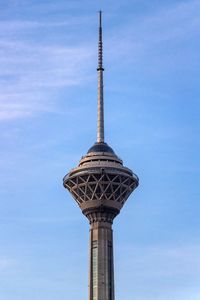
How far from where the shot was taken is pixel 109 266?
199875 mm

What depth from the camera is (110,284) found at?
19862 centimetres

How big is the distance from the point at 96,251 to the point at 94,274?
19.2 feet

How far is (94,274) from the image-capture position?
650ft

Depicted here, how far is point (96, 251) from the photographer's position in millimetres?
199625

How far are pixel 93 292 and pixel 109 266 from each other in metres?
7.98

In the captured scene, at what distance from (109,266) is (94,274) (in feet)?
15.1

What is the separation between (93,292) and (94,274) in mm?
4523

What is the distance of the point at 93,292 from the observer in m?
197

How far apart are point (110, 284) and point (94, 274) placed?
4.88m

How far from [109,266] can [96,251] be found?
16.7ft

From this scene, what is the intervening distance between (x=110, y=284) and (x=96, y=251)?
9034 millimetres
